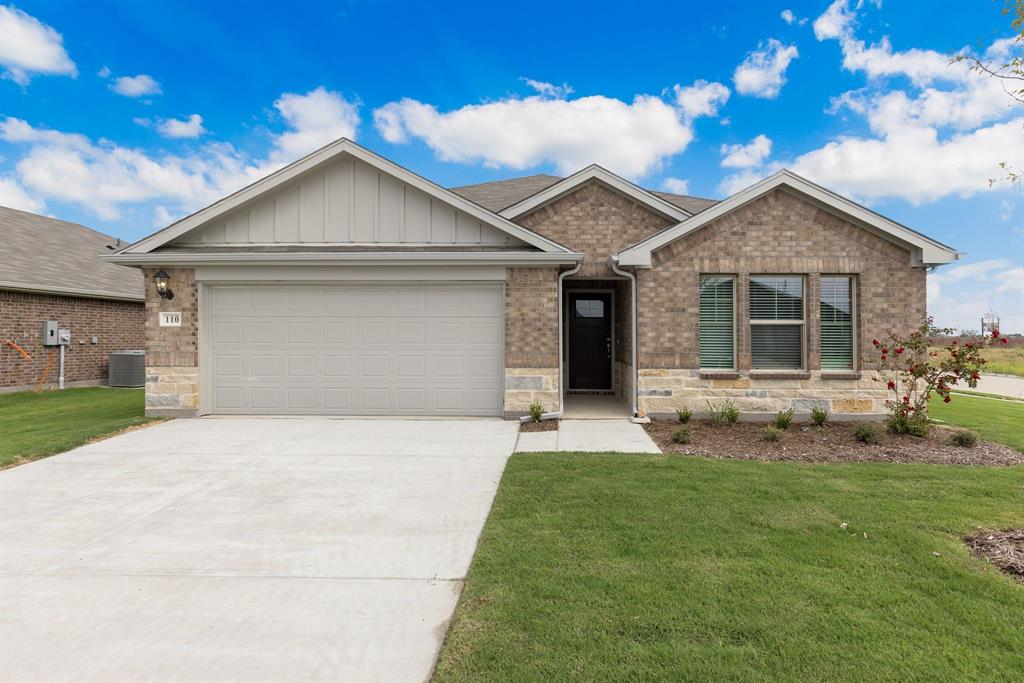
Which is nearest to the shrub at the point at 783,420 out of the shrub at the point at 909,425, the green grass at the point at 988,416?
the shrub at the point at 909,425

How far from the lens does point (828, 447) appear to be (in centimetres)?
709

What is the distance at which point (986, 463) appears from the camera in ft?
20.6

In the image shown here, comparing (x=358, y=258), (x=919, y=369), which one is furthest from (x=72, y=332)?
(x=919, y=369)

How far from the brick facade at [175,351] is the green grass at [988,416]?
13.3 meters

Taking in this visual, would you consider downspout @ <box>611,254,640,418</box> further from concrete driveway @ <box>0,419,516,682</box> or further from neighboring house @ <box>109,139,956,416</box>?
concrete driveway @ <box>0,419,516,682</box>

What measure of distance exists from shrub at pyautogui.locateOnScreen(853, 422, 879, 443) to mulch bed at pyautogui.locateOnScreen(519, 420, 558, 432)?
14.7ft

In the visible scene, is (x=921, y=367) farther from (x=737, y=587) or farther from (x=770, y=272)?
(x=737, y=587)

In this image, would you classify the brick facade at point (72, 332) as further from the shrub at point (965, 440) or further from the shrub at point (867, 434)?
the shrub at point (965, 440)

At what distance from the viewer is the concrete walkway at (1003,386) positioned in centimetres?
1522

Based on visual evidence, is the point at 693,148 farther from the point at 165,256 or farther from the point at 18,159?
the point at 18,159

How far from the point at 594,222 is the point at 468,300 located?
10.7 feet

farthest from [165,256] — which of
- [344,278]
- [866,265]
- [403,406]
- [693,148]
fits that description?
[693,148]

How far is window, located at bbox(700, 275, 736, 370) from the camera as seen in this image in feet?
30.1

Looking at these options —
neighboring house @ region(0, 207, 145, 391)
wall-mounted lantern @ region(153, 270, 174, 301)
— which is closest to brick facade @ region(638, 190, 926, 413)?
wall-mounted lantern @ region(153, 270, 174, 301)
